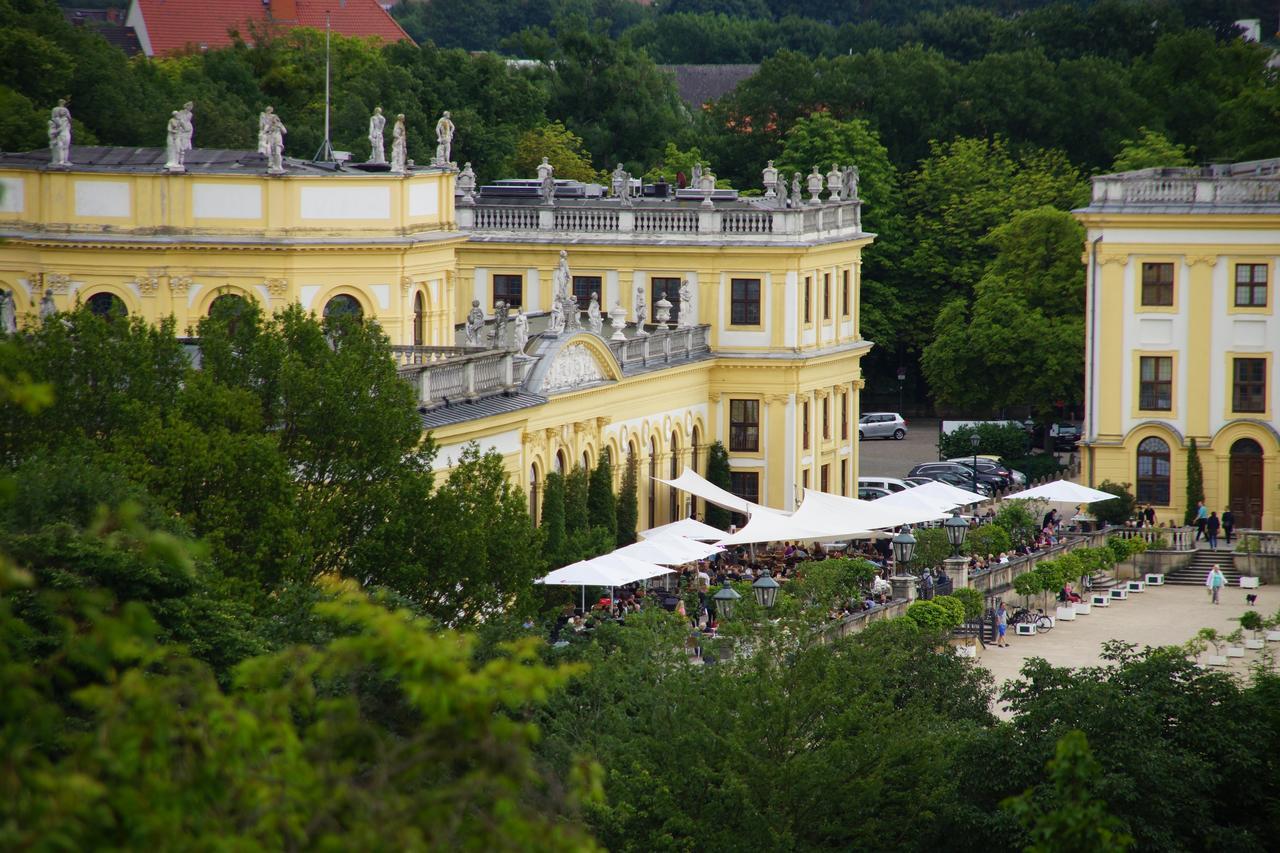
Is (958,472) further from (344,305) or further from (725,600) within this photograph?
(725,600)

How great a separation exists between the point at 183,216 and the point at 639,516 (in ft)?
45.8

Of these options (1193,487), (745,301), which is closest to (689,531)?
(745,301)

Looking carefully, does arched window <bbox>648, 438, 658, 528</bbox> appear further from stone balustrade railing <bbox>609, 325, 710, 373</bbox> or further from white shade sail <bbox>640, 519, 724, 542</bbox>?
white shade sail <bbox>640, 519, 724, 542</bbox>

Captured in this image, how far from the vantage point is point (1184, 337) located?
6806cm

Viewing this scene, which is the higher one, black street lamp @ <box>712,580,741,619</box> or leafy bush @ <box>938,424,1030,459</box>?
leafy bush @ <box>938,424,1030,459</box>

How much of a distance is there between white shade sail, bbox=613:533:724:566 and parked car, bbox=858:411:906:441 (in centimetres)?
3308

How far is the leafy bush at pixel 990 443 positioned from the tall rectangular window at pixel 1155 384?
9724 mm

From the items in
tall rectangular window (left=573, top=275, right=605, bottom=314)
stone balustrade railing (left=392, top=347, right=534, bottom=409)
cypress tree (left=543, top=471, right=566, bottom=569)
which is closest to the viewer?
stone balustrade railing (left=392, top=347, right=534, bottom=409)

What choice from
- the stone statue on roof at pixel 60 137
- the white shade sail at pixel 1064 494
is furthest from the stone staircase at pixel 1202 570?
the stone statue on roof at pixel 60 137

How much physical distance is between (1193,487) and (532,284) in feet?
57.1

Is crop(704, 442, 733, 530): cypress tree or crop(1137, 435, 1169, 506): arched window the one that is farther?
crop(1137, 435, 1169, 506): arched window

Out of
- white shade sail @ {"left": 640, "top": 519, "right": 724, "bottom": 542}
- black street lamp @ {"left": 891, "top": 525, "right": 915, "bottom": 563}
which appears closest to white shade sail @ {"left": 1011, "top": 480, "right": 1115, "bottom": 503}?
white shade sail @ {"left": 640, "top": 519, "right": 724, "bottom": 542}

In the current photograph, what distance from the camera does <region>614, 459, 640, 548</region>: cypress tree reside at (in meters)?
57.9

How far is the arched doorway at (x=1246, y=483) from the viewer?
67.5 metres
